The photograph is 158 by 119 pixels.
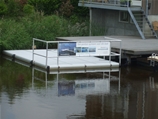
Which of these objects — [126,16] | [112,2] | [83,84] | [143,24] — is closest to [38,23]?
[112,2]

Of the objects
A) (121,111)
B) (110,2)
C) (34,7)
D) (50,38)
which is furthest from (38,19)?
(121,111)

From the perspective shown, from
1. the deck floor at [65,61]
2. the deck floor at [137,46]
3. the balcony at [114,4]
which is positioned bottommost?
the deck floor at [65,61]

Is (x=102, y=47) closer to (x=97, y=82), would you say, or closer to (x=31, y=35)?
(x=97, y=82)

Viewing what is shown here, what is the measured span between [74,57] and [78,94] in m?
8.26

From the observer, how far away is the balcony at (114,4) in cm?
3384

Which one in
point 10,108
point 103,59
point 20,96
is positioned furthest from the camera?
point 103,59

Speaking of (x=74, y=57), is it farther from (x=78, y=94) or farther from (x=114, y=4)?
(x=78, y=94)

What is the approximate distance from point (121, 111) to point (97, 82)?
17.7 feet

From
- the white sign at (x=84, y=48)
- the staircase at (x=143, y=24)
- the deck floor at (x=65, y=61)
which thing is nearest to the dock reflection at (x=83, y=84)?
the deck floor at (x=65, y=61)

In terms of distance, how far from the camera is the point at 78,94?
68.3 ft

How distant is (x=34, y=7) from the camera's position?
140ft

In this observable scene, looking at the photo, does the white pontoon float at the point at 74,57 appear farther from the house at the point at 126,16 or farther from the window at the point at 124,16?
the window at the point at 124,16

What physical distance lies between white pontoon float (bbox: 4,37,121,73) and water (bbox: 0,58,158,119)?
79cm

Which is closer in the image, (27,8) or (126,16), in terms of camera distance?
(126,16)
